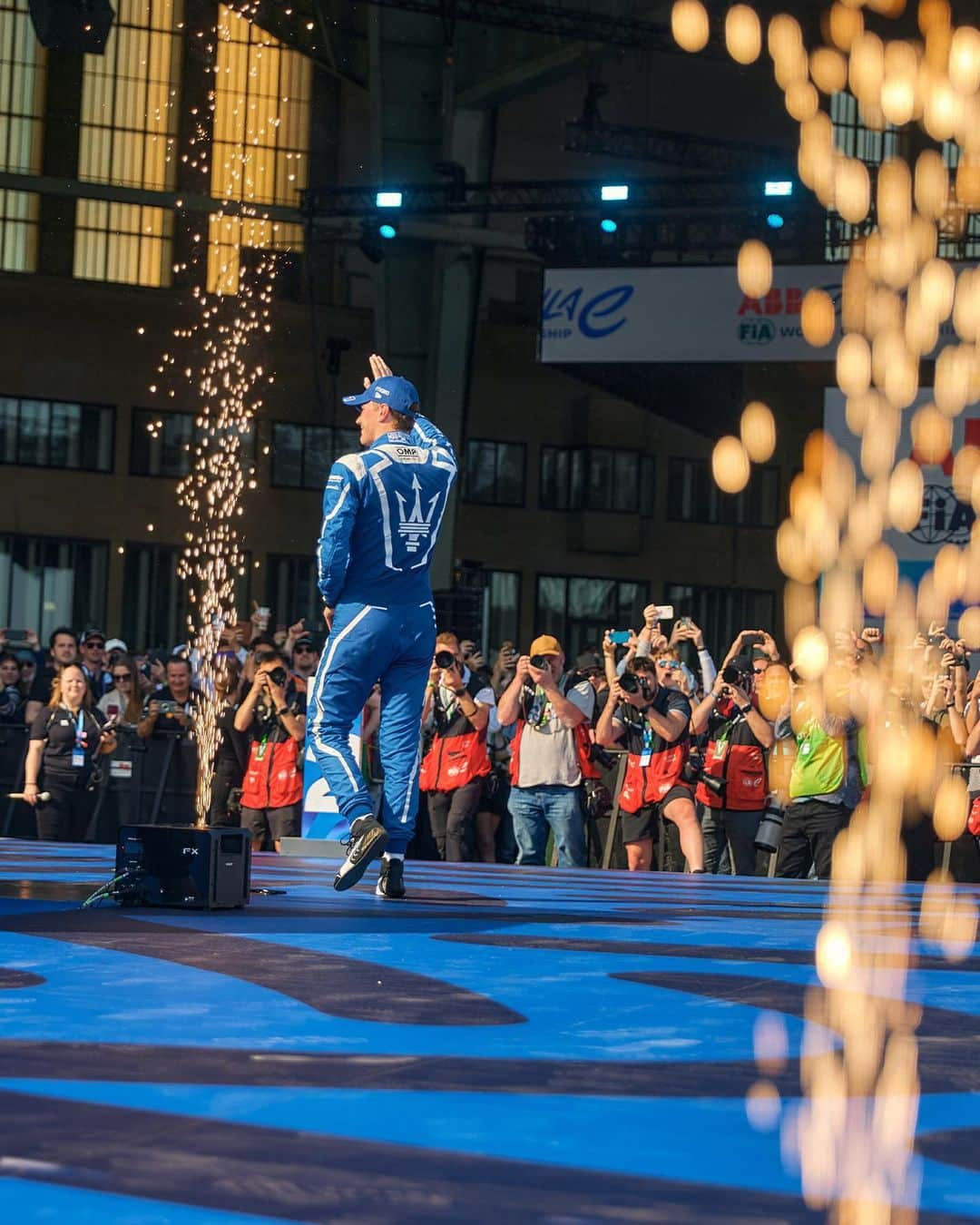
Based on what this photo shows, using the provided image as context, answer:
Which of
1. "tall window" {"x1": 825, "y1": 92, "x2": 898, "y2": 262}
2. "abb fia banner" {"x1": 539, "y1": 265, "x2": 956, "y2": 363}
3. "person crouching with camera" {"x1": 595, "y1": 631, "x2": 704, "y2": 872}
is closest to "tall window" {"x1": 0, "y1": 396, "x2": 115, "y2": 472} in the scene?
"abb fia banner" {"x1": 539, "y1": 265, "x2": 956, "y2": 363}

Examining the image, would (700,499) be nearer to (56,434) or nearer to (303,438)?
(303,438)

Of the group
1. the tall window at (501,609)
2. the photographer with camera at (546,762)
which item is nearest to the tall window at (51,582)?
the tall window at (501,609)

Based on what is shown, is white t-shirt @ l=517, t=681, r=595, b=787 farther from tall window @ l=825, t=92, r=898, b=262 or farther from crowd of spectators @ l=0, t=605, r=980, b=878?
tall window @ l=825, t=92, r=898, b=262

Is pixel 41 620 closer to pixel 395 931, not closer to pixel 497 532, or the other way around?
pixel 497 532

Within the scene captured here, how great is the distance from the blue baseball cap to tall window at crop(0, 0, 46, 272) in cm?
2397

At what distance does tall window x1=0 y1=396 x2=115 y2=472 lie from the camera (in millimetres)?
27703

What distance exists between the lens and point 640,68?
91.8 feet

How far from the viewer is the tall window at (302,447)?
94.4 feet

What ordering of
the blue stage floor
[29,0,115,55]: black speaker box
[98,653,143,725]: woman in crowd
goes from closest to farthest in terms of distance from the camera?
1. the blue stage floor
2. [98,653,143,725]: woman in crowd
3. [29,0,115,55]: black speaker box

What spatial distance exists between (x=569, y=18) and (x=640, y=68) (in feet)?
29.1

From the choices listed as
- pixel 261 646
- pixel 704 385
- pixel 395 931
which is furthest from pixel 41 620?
pixel 395 931

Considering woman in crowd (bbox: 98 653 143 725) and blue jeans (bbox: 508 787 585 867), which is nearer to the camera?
blue jeans (bbox: 508 787 585 867)

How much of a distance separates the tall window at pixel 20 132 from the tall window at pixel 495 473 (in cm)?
776

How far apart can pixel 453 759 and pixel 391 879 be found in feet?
15.0
